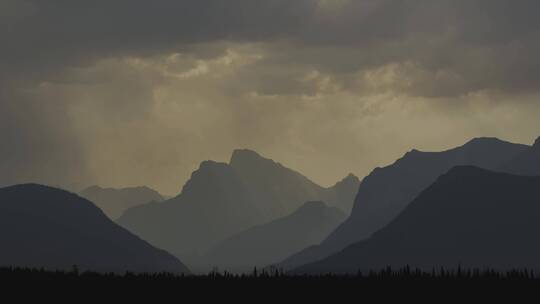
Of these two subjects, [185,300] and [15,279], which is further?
[15,279]

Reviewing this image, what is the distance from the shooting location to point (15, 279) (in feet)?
257

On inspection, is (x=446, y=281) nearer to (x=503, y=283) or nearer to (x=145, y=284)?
(x=503, y=283)

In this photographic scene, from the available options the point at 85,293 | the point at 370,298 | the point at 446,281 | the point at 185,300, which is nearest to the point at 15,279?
the point at 85,293

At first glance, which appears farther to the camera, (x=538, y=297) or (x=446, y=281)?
(x=446, y=281)

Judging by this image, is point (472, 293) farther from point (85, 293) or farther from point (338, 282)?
point (85, 293)

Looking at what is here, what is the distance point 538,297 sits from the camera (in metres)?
71.2

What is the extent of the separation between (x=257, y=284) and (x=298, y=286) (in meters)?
3.69

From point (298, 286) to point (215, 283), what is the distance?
7.19 metres

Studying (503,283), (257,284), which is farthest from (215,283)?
(503,283)

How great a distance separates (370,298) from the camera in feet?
239

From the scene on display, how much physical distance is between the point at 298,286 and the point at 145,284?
43.2 ft

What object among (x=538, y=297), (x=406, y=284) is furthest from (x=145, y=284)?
(x=538, y=297)

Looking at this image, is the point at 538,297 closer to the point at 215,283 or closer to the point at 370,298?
the point at 370,298

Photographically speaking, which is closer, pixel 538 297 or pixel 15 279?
pixel 538 297
